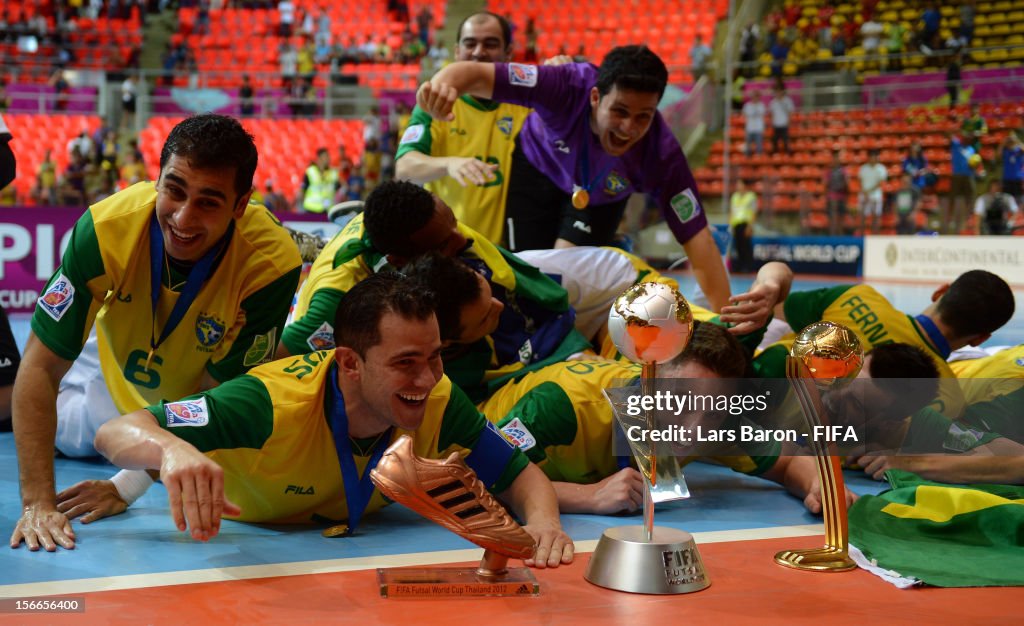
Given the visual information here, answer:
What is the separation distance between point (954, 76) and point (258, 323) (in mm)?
17090

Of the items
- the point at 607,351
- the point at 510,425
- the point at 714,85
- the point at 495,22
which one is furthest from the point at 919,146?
the point at 510,425

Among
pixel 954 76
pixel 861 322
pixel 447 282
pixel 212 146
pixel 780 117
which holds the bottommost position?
pixel 861 322

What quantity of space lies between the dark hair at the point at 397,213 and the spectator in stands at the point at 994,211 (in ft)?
43.4

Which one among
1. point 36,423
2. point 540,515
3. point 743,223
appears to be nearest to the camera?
point 540,515

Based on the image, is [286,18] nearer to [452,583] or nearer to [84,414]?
[84,414]

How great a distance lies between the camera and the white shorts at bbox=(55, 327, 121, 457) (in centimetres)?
443

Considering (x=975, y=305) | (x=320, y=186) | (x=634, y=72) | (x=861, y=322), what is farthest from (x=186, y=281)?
(x=320, y=186)

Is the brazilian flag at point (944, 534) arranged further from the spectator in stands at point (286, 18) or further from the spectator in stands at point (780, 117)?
the spectator in stands at point (286, 18)

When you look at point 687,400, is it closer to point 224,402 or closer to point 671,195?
point 224,402

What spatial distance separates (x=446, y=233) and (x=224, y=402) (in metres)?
1.50

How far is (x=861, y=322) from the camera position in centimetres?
484

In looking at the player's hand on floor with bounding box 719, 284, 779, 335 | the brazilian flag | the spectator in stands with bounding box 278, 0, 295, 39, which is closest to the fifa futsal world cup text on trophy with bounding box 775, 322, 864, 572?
the brazilian flag

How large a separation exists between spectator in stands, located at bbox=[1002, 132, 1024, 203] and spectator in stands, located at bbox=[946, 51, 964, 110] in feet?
5.37

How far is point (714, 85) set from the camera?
2070 cm
